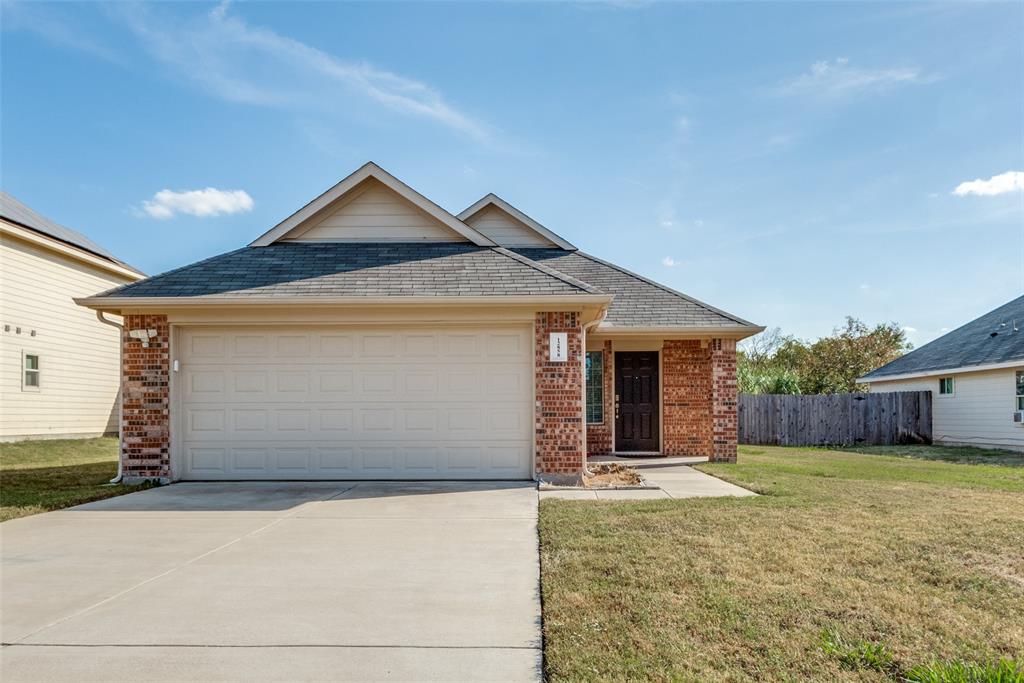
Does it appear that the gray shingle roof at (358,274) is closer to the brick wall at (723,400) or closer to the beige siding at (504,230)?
the beige siding at (504,230)

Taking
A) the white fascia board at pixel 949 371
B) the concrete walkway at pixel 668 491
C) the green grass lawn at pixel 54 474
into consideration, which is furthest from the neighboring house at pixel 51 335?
the white fascia board at pixel 949 371

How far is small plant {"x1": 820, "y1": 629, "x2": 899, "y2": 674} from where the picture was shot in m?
3.30

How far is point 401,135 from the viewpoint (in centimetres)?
1403

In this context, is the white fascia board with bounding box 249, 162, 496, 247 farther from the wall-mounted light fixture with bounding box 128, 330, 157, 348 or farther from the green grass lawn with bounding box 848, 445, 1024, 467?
the green grass lawn with bounding box 848, 445, 1024, 467

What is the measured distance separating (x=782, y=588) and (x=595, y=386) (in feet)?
32.1

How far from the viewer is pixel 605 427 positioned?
14.3 m

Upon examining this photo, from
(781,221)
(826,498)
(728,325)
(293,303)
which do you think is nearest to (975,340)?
(781,221)

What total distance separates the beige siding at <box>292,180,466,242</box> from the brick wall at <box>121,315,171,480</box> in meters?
3.23

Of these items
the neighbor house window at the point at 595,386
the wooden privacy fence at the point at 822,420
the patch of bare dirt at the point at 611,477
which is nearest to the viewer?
the patch of bare dirt at the point at 611,477

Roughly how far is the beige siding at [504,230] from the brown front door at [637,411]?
152 inches

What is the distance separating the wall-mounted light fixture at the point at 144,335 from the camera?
9.88 meters

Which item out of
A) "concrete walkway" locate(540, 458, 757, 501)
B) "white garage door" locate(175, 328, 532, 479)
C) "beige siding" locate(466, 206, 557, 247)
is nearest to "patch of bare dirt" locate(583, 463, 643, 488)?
"concrete walkway" locate(540, 458, 757, 501)

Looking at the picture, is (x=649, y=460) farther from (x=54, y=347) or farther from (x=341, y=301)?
(x=54, y=347)

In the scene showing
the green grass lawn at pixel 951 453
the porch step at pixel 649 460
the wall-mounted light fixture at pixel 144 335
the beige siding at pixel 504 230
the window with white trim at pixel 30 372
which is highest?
the beige siding at pixel 504 230
